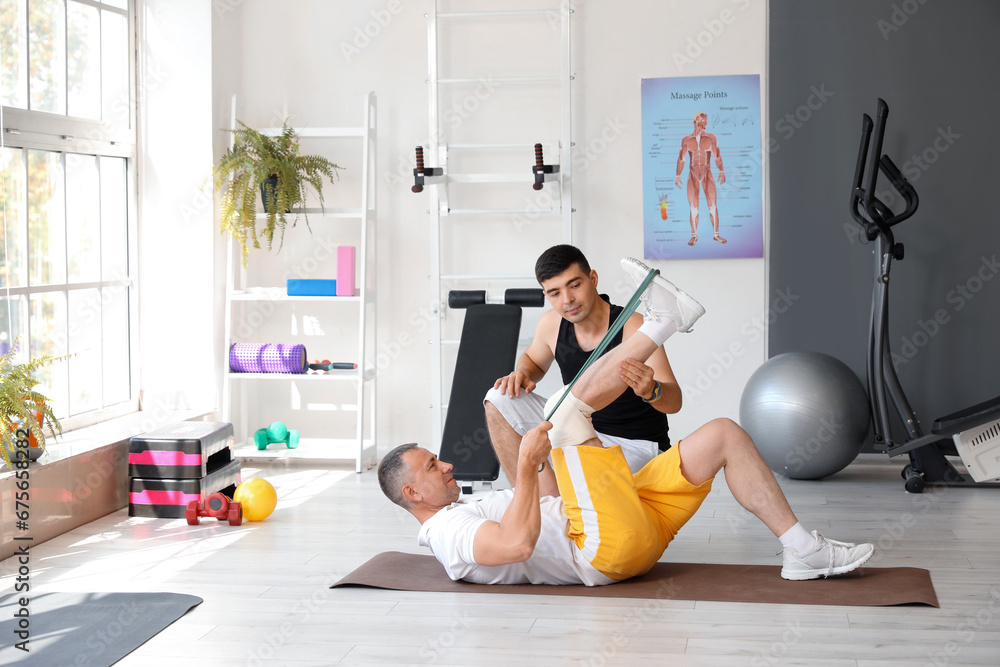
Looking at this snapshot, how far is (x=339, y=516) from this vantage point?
3826 millimetres

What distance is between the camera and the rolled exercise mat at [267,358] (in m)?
4.69

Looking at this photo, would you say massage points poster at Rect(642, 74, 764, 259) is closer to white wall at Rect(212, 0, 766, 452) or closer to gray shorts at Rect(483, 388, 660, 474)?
white wall at Rect(212, 0, 766, 452)

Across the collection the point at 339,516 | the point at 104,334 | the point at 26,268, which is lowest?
the point at 339,516

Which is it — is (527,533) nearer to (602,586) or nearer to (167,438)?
(602,586)

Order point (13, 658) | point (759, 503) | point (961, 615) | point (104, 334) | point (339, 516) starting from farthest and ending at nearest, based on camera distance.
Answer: point (104, 334) < point (339, 516) < point (759, 503) < point (961, 615) < point (13, 658)

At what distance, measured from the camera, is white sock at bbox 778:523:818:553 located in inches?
108

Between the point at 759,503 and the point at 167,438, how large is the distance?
237cm

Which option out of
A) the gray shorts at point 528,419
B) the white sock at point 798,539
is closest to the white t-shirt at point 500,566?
the gray shorts at point 528,419

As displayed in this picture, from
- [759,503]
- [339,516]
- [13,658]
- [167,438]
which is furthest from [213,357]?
[759,503]

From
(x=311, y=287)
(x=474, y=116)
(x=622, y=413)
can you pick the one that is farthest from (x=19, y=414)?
(x=474, y=116)

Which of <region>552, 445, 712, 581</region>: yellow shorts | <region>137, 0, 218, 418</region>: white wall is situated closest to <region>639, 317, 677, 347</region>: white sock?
<region>552, 445, 712, 581</region>: yellow shorts

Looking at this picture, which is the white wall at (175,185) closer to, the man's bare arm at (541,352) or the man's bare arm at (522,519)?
the man's bare arm at (541,352)

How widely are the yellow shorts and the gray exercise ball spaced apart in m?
1.57

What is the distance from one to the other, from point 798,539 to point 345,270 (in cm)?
270
